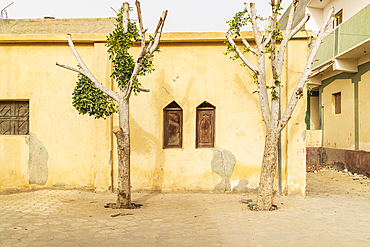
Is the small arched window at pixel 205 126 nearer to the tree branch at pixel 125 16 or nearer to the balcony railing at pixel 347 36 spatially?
the tree branch at pixel 125 16

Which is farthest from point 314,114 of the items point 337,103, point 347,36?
point 347,36

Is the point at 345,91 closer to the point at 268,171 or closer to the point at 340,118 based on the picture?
the point at 340,118

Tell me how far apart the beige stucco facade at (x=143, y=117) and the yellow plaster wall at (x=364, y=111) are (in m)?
4.99

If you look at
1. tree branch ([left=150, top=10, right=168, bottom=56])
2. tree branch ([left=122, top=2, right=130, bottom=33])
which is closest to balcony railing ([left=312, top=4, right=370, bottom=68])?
tree branch ([left=150, top=10, right=168, bottom=56])

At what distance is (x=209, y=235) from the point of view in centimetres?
428

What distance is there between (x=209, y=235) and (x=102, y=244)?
1.50 metres

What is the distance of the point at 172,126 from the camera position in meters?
7.54

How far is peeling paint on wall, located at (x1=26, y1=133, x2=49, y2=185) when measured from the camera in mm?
7430

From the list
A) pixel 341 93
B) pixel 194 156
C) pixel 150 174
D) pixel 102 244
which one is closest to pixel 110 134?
pixel 150 174

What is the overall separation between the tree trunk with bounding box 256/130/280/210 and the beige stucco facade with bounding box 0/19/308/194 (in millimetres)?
1589

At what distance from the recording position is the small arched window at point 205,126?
752 cm

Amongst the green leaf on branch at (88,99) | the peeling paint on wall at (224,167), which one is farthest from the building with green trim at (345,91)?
the green leaf on branch at (88,99)

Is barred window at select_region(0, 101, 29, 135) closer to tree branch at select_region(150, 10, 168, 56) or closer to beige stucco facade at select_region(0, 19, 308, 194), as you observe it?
beige stucco facade at select_region(0, 19, 308, 194)

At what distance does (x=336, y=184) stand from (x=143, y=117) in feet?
21.9
